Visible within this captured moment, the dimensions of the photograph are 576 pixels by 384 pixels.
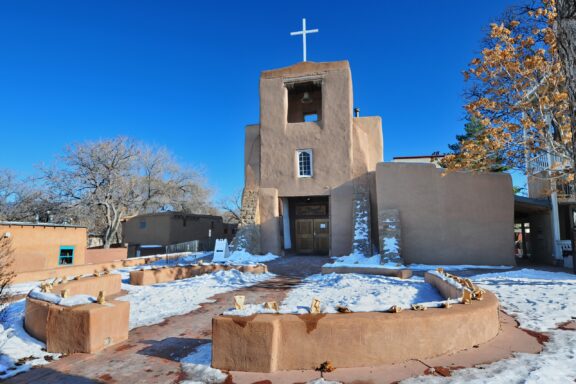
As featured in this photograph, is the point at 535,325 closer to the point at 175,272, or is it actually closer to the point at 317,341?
the point at 317,341

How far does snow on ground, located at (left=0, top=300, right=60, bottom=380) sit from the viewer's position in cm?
481

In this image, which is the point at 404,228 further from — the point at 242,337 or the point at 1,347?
the point at 1,347

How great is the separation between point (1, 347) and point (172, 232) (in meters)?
23.0

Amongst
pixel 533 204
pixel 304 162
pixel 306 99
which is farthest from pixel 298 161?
pixel 533 204

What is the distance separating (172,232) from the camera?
1101 inches

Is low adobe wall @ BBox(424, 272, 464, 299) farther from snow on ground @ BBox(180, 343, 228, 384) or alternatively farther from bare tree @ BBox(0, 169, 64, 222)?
bare tree @ BBox(0, 169, 64, 222)

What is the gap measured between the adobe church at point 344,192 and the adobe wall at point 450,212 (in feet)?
0.13

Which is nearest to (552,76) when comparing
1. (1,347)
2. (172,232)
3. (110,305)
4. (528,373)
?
(528,373)

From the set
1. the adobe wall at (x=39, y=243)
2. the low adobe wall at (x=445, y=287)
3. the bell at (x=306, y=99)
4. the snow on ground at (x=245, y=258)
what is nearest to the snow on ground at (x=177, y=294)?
the snow on ground at (x=245, y=258)

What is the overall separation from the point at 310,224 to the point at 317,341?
1751cm

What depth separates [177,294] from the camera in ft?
31.6

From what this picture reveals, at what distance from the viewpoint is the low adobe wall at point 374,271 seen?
11.3 m

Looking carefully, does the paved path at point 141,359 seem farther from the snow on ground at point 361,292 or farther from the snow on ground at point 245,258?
the snow on ground at point 245,258

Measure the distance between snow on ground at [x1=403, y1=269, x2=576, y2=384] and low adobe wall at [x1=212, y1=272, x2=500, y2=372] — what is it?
503 millimetres
